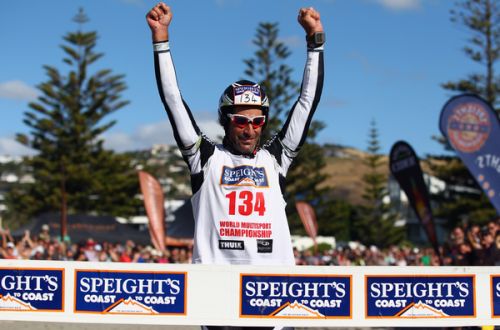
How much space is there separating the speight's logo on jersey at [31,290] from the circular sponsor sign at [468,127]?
37.4ft

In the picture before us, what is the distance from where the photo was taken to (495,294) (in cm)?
439

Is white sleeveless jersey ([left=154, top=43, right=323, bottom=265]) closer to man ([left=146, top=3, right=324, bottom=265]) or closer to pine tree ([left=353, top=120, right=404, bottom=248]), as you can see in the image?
man ([left=146, top=3, right=324, bottom=265])

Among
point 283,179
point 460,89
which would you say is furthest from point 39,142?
point 283,179

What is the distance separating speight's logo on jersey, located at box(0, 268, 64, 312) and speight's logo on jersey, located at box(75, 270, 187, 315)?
0.11 m

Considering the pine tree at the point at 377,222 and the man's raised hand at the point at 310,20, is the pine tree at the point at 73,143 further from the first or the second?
the man's raised hand at the point at 310,20

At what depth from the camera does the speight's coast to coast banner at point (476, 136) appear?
1379cm

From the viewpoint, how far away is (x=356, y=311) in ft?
14.1

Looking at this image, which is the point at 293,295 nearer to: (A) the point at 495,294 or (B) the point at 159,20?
(A) the point at 495,294

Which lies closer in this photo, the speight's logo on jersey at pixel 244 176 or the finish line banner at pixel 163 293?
the finish line banner at pixel 163 293

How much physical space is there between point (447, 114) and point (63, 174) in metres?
47.4

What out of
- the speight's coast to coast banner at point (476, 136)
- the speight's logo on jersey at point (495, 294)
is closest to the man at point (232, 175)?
the speight's logo on jersey at point (495, 294)

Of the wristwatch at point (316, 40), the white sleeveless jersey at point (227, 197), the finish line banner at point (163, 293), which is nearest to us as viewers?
the finish line banner at point (163, 293)

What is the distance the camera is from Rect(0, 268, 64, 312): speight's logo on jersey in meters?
4.18

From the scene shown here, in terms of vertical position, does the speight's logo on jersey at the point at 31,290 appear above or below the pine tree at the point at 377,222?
below
